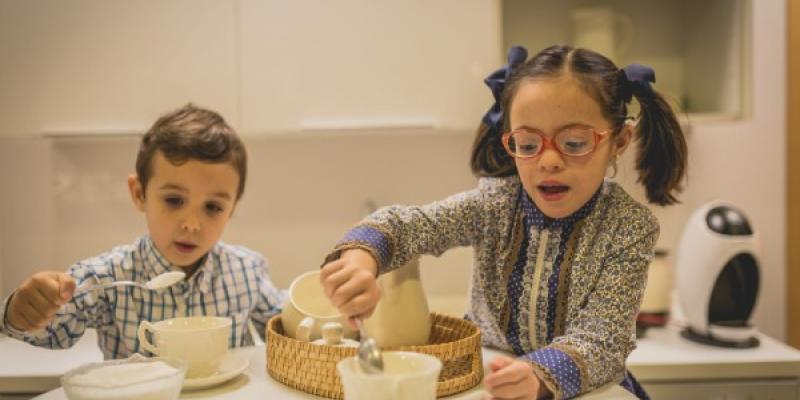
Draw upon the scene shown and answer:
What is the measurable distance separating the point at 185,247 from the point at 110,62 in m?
0.82

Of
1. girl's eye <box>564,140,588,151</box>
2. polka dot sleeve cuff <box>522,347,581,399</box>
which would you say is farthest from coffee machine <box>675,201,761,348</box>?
polka dot sleeve cuff <box>522,347,581,399</box>

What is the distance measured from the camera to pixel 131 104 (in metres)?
1.80

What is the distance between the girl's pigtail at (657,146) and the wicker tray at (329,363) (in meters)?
0.38

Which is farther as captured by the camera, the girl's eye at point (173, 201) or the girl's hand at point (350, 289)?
the girl's eye at point (173, 201)

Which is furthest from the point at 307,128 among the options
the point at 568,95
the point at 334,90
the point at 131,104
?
the point at 568,95

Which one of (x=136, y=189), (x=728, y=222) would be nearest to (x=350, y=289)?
(x=136, y=189)

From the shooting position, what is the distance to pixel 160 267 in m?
1.23

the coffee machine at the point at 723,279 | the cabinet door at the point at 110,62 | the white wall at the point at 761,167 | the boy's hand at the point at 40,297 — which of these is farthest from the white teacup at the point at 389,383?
the white wall at the point at 761,167

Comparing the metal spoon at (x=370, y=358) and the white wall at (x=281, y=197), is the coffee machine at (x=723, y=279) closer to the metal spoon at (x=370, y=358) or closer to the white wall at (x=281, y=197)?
the white wall at (x=281, y=197)

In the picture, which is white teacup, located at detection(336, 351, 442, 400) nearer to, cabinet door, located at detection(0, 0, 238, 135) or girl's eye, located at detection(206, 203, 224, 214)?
girl's eye, located at detection(206, 203, 224, 214)

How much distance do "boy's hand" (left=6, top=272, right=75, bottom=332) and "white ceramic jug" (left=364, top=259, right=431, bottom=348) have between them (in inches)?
16.3

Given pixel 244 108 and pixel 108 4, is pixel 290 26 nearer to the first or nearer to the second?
pixel 244 108

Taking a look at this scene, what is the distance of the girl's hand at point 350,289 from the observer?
0.77 meters

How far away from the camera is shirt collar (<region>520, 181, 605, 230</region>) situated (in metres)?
1.00
